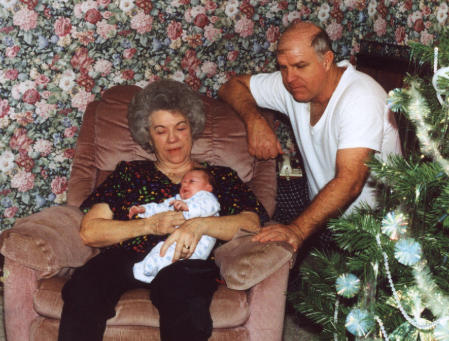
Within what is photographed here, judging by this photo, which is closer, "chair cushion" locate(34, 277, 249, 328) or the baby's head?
"chair cushion" locate(34, 277, 249, 328)

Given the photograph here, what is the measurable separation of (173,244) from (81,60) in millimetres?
1299

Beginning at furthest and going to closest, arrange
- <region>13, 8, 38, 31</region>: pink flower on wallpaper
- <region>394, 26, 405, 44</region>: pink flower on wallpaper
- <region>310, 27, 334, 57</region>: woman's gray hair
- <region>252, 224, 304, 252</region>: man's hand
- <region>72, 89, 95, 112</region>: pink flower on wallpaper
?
<region>394, 26, 405, 44</region>: pink flower on wallpaper, <region>72, 89, 95, 112</region>: pink flower on wallpaper, <region>13, 8, 38, 31</region>: pink flower on wallpaper, <region>310, 27, 334, 57</region>: woman's gray hair, <region>252, 224, 304, 252</region>: man's hand

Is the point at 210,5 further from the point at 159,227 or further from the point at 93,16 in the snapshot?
the point at 159,227

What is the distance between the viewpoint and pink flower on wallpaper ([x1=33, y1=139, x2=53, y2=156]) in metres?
2.62

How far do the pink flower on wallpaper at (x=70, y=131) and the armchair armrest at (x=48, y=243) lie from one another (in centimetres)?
86

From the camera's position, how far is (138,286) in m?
1.74

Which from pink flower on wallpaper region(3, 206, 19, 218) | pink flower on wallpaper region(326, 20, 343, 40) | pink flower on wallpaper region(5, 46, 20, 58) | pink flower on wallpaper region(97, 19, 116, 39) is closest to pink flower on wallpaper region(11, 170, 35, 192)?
pink flower on wallpaper region(3, 206, 19, 218)

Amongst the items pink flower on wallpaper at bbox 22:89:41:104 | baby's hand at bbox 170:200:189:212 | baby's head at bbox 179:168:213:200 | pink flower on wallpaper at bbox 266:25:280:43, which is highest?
pink flower on wallpaper at bbox 266:25:280:43

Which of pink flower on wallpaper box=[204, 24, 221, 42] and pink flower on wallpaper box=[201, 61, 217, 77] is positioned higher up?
pink flower on wallpaper box=[204, 24, 221, 42]

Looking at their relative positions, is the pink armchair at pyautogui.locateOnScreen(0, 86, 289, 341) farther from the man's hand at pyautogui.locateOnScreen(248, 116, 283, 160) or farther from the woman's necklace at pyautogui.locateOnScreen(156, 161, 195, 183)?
→ the man's hand at pyautogui.locateOnScreen(248, 116, 283, 160)

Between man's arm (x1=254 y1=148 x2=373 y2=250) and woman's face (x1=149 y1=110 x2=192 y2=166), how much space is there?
54 centimetres

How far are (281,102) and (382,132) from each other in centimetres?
58

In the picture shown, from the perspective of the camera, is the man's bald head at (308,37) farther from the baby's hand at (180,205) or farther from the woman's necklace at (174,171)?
the baby's hand at (180,205)

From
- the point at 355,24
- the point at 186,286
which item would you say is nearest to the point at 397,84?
the point at 355,24
